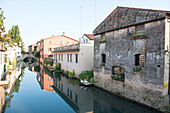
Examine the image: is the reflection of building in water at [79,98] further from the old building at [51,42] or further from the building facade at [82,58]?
the old building at [51,42]

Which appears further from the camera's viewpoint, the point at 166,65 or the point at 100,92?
the point at 100,92

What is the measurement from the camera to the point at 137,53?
973 cm

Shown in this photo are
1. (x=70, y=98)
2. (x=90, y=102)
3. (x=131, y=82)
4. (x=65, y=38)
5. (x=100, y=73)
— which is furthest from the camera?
(x=65, y=38)

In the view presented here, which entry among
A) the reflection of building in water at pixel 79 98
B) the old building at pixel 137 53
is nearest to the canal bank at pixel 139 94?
the old building at pixel 137 53

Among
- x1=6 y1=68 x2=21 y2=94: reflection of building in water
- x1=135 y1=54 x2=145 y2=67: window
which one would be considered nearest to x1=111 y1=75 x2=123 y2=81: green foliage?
x1=135 y1=54 x2=145 y2=67: window

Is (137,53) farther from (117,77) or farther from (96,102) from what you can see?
(96,102)

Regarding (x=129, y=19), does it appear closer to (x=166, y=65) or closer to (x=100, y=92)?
(x=166, y=65)

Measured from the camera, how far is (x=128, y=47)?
415 inches

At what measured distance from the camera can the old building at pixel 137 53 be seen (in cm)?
808

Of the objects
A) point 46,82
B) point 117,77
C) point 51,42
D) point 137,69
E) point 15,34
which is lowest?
point 46,82

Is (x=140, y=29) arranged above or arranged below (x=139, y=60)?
above

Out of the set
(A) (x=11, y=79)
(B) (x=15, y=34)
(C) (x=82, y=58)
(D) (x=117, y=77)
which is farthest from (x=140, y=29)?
(B) (x=15, y=34)

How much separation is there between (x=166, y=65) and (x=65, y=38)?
118ft

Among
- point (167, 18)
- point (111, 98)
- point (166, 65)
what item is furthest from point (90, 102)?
point (167, 18)
